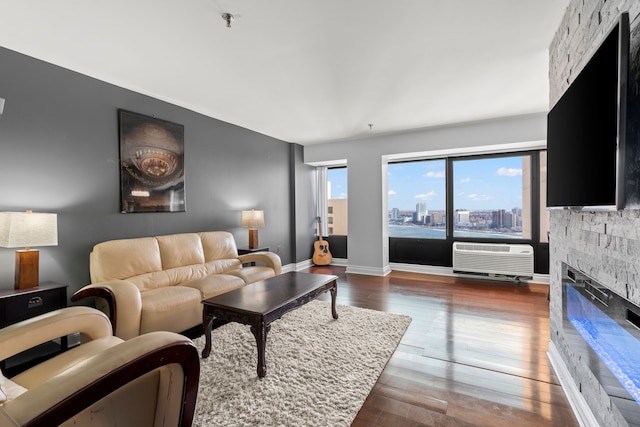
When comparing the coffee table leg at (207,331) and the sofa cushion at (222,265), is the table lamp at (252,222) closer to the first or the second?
the sofa cushion at (222,265)

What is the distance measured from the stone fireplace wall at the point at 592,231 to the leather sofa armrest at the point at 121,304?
3.03 metres

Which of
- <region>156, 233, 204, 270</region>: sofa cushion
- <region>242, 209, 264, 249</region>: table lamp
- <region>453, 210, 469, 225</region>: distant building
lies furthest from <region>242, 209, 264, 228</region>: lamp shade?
<region>453, 210, 469, 225</region>: distant building

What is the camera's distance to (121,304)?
2324mm

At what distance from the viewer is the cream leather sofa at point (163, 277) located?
239 centimetres

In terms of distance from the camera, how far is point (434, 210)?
18.2 feet

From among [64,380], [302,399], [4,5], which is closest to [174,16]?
[4,5]

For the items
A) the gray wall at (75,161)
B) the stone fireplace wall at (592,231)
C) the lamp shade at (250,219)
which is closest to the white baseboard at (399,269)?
the lamp shade at (250,219)

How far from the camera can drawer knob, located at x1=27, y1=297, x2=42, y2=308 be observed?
217 cm

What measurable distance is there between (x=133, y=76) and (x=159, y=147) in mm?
830

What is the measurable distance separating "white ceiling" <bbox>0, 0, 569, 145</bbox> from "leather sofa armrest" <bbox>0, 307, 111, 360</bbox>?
78.1 inches

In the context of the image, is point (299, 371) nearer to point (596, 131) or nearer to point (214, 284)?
point (214, 284)

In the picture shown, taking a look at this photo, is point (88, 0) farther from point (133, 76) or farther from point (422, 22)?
point (422, 22)

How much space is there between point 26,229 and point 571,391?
13.0ft

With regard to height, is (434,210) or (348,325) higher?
(434,210)
